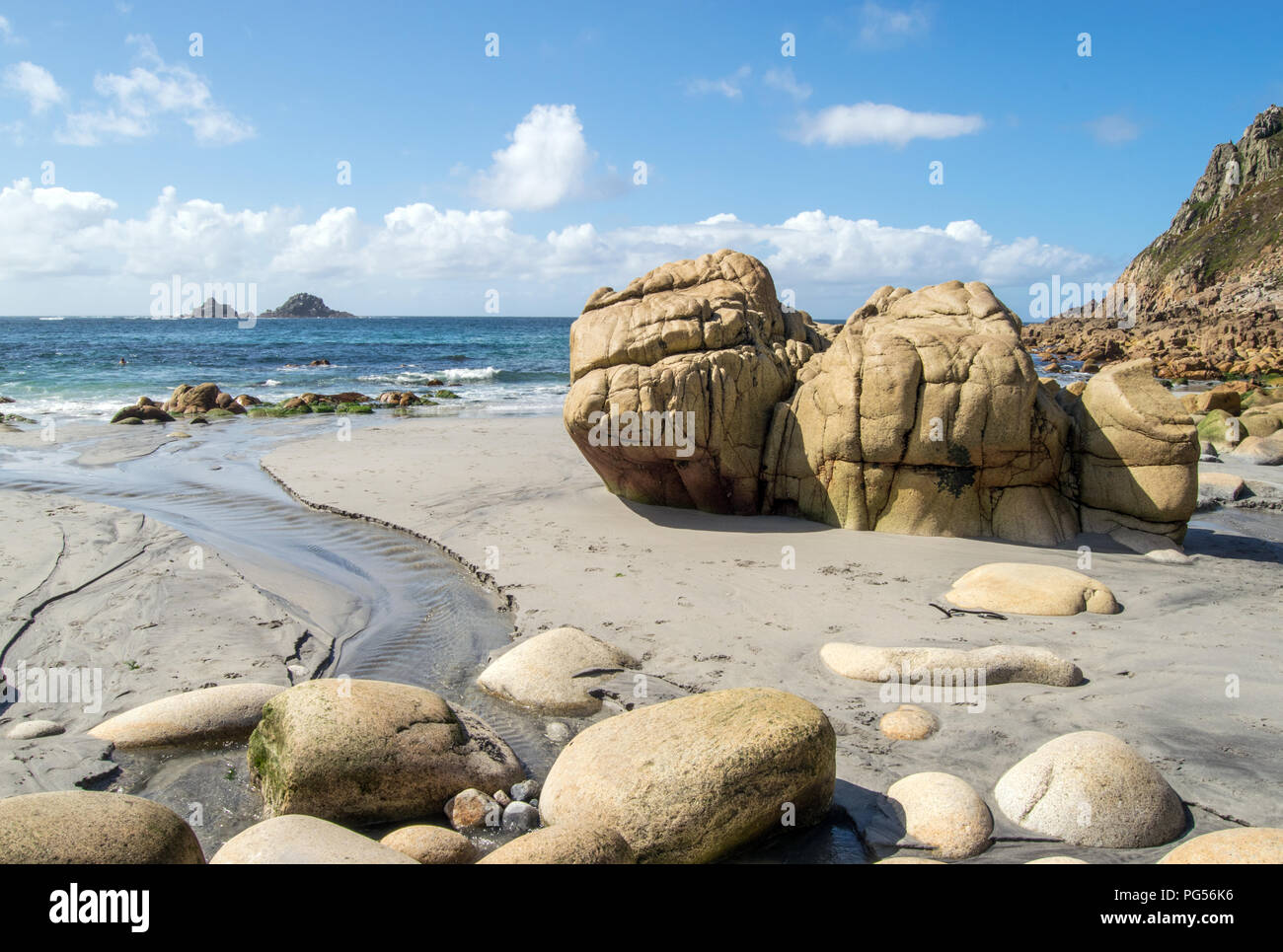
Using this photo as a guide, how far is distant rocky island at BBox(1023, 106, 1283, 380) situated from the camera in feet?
117

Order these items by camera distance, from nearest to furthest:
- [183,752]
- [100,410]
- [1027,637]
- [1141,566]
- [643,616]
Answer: [183,752] < [1027,637] < [643,616] < [1141,566] < [100,410]

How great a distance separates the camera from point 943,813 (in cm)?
436

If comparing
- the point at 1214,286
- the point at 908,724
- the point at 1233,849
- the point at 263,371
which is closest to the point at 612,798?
the point at 908,724

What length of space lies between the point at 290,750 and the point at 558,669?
2.12 meters

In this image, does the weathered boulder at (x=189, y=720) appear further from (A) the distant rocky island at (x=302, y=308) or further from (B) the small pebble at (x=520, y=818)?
(A) the distant rocky island at (x=302, y=308)

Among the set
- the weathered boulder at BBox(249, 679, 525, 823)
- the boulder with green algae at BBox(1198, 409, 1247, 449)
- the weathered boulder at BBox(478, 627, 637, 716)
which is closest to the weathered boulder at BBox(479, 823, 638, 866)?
the weathered boulder at BBox(249, 679, 525, 823)

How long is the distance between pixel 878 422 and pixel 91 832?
8.02 m

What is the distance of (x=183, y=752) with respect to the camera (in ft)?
17.4

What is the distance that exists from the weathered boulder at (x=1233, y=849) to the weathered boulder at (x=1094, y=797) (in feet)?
1.55


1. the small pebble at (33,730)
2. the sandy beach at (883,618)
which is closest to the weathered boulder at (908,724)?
the sandy beach at (883,618)

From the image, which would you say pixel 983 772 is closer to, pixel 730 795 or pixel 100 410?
pixel 730 795

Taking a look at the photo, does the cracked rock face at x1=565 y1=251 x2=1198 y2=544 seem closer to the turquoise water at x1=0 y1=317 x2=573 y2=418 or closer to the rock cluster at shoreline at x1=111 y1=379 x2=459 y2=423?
the turquoise water at x1=0 y1=317 x2=573 y2=418

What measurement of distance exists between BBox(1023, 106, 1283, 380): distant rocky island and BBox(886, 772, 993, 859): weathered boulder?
32.5 meters
